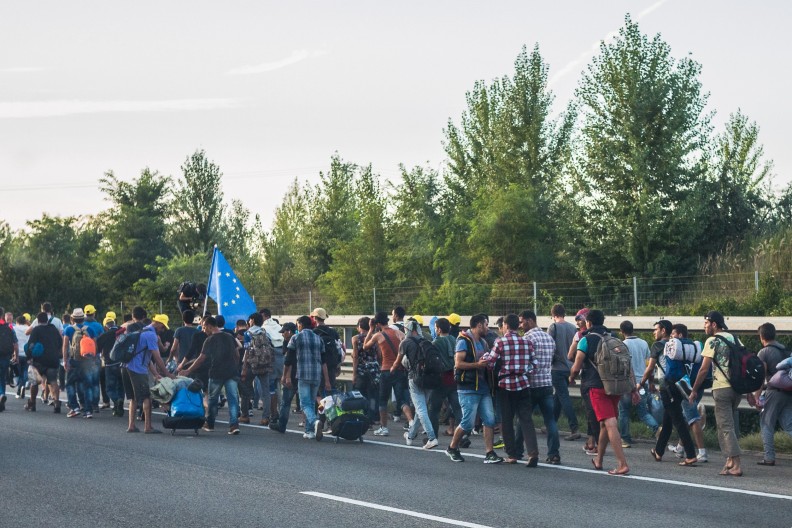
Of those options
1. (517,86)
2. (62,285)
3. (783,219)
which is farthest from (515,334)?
(62,285)

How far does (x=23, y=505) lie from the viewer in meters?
10.1

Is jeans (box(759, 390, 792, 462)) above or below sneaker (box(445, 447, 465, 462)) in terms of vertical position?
above

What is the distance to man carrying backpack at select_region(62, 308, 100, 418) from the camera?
19766 mm

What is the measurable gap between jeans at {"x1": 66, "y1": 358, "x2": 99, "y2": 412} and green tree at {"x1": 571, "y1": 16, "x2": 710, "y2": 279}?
20.1 meters

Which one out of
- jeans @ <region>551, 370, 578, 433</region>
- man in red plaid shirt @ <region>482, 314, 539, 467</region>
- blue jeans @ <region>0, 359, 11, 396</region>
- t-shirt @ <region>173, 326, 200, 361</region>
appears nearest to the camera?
man in red plaid shirt @ <region>482, 314, 539, 467</region>

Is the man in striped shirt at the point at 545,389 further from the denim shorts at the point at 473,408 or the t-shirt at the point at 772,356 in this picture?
the t-shirt at the point at 772,356

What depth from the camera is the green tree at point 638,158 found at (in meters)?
35.5

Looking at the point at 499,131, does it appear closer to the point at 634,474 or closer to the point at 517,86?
the point at 517,86

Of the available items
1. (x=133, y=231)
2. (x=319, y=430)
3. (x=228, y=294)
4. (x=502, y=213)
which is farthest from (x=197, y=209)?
(x=319, y=430)

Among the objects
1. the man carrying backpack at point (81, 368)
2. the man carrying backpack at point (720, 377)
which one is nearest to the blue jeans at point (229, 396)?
the man carrying backpack at point (81, 368)

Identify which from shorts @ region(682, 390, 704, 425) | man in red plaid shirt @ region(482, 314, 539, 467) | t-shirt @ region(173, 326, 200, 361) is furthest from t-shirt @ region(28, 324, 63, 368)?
shorts @ region(682, 390, 704, 425)

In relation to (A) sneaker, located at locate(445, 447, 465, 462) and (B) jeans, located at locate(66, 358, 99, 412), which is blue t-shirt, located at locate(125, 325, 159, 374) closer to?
(B) jeans, located at locate(66, 358, 99, 412)

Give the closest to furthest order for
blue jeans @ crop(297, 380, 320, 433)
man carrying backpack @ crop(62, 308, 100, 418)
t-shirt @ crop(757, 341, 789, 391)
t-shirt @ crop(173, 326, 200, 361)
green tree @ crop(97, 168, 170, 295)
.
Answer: t-shirt @ crop(757, 341, 789, 391)
blue jeans @ crop(297, 380, 320, 433)
t-shirt @ crop(173, 326, 200, 361)
man carrying backpack @ crop(62, 308, 100, 418)
green tree @ crop(97, 168, 170, 295)

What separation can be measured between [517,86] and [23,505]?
37.3m
